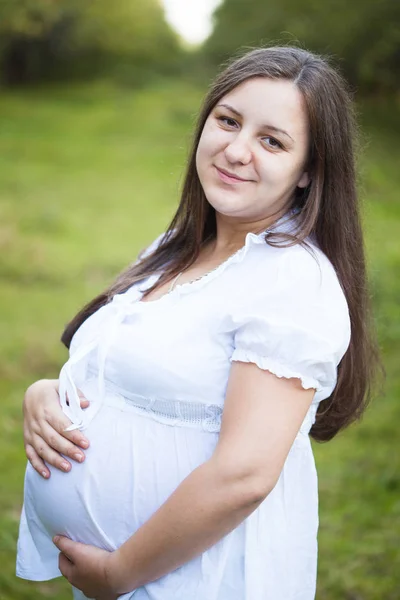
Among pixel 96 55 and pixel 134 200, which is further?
pixel 96 55

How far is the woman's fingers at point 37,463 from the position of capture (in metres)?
1.57

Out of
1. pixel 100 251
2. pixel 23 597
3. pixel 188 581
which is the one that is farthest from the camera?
pixel 100 251

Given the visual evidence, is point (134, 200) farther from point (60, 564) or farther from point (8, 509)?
point (60, 564)

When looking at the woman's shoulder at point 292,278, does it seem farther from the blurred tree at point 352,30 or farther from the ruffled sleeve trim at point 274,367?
the blurred tree at point 352,30

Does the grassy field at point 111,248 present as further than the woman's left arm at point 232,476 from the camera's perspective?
Yes

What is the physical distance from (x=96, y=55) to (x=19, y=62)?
167cm

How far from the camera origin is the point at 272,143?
1.46 metres

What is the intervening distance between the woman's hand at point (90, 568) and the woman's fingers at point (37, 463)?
144 mm

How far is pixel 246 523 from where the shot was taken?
146 cm

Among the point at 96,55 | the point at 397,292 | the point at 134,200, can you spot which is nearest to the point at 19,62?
the point at 96,55

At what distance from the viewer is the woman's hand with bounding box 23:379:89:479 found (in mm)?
1538

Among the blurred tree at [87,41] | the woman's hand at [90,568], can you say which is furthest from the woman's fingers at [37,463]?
the blurred tree at [87,41]

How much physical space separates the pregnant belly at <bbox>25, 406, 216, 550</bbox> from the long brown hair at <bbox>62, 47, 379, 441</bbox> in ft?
1.21

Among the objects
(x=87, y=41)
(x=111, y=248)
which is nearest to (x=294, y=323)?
(x=111, y=248)
